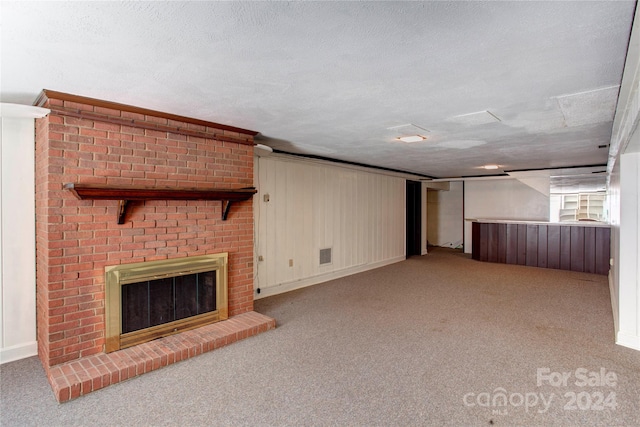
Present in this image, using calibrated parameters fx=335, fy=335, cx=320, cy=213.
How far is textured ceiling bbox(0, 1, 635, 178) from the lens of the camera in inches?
57.1

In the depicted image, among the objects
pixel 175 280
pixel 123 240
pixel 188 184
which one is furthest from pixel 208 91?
pixel 175 280

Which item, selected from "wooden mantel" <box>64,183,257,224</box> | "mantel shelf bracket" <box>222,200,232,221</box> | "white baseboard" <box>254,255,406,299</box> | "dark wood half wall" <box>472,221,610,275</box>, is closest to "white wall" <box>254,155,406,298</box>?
"white baseboard" <box>254,255,406,299</box>

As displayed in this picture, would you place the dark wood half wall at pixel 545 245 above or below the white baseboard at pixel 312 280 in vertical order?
above

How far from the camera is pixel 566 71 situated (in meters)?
2.01

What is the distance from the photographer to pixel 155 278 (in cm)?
306

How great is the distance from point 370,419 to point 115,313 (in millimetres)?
2249

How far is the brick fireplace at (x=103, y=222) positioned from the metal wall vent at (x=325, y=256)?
8.18 feet

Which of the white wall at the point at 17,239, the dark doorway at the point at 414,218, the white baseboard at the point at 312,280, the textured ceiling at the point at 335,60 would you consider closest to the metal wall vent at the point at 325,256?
the white baseboard at the point at 312,280

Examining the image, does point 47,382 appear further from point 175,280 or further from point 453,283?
point 453,283

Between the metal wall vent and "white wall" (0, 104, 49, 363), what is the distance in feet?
12.6

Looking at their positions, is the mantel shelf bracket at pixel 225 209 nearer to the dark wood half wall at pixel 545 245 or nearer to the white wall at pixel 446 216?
the dark wood half wall at pixel 545 245

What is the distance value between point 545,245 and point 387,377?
20.5 ft

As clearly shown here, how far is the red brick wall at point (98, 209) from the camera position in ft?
8.59

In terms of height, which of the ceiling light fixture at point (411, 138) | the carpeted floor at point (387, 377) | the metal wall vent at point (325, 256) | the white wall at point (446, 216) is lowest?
the carpeted floor at point (387, 377)
